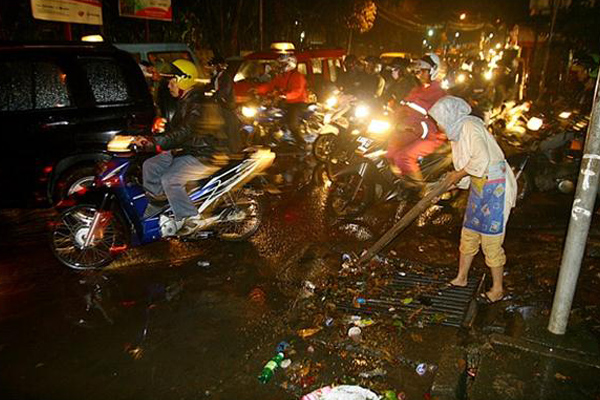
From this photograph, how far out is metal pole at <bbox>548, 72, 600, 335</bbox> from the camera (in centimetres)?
305

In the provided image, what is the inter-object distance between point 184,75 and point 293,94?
16.2ft

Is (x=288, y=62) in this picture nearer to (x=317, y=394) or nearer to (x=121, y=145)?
(x=121, y=145)

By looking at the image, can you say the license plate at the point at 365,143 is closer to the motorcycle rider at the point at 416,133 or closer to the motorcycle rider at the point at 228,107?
the motorcycle rider at the point at 416,133

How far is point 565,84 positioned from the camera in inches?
645

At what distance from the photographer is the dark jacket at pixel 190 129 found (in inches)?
195

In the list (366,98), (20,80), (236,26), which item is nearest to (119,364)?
(20,80)

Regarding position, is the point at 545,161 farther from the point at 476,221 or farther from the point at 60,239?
the point at 60,239

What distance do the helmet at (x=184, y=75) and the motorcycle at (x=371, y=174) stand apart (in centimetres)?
251

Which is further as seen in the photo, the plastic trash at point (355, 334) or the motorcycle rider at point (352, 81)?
the motorcycle rider at point (352, 81)

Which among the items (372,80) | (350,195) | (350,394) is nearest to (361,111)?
(372,80)

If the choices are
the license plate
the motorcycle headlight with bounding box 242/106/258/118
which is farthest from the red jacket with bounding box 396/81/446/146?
the motorcycle headlight with bounding box 242/106/258/118

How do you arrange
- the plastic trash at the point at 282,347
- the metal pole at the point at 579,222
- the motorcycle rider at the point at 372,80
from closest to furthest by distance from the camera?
1. the metal pole at the point at 579,222
2. the plastic trash at the point at 282,347
3. the motorcycle rider at the point at 372,80

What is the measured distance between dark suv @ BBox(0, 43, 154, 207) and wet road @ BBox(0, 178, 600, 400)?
87 cm

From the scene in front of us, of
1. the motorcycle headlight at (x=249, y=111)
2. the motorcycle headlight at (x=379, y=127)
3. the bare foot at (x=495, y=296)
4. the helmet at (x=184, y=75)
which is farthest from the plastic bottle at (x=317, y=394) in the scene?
the motorcycle headlight at (x=249, y=111)
